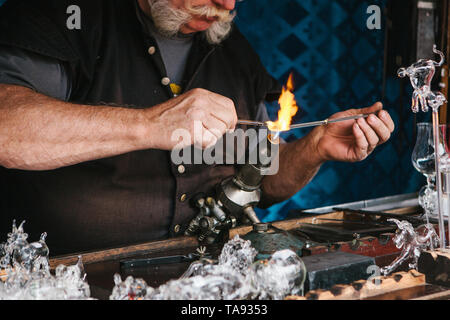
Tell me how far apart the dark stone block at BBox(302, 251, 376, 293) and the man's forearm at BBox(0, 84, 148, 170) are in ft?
2.77

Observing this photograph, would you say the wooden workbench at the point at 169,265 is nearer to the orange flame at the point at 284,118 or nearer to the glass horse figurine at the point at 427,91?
the glass horse figurine at the point at 427,91

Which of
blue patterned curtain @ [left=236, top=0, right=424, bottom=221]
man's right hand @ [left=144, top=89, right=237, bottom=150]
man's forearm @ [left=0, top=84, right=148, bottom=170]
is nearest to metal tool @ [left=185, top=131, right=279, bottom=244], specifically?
man's right hand @ [left=144, top=89, right=237, bottom=150]

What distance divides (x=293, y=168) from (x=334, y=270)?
1.56 meters

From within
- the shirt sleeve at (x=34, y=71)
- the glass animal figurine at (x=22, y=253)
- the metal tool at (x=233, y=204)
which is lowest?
the glass animal figurine at (x=22, y=253)

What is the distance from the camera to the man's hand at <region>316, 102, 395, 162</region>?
237cm

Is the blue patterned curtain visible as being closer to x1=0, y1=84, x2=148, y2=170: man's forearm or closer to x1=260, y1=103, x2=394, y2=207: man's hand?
x1=260, y1=103, x2=394, y2=207: man's hand

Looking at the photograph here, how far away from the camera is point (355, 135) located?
2406 millimetres

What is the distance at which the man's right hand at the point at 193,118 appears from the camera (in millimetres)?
1862

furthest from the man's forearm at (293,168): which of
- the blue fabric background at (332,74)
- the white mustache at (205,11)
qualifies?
the blue fabric background at (332,74)

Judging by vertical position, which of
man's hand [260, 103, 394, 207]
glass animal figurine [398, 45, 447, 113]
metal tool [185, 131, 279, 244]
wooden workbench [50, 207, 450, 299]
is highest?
glass animal figurine [398, 45, 447, 113]

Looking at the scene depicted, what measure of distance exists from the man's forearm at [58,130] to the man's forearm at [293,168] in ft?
3.75
